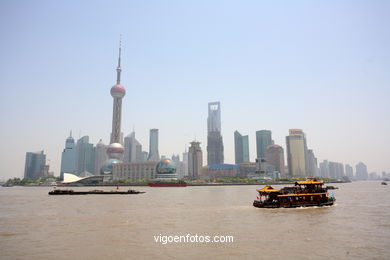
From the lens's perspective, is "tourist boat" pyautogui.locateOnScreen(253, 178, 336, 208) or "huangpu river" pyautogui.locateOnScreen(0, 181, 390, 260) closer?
"huangpu river" pyautogui.locateOnScreen(0, 181, 390, 260)

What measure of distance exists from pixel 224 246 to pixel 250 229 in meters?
9.15

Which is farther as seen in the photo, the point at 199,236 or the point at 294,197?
the point at 294,197

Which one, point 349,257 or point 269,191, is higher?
point 269,191

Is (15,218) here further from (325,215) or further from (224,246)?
(325,215)

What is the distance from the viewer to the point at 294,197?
59344 millimetres

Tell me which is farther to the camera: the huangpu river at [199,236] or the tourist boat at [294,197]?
the tourist boat at [294,197]

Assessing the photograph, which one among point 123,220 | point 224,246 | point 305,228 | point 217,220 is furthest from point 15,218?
point 305,228

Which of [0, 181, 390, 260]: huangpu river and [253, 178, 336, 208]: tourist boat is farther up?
[253, 178, 336, 208]: tourist boat

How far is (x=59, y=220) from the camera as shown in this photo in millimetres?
44188

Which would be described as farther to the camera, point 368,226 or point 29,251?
point 368,226

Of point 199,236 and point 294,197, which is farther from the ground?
point 294,197

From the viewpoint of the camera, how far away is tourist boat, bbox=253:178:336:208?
57.7 meters

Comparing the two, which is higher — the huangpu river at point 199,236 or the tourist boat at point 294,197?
the tourist boat at point 294,197

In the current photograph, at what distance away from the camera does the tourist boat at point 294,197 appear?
189 ft
